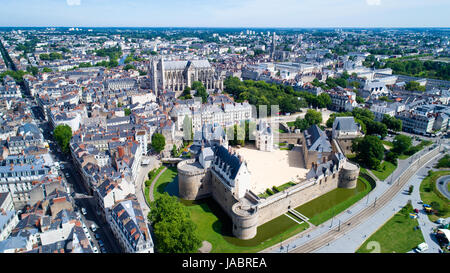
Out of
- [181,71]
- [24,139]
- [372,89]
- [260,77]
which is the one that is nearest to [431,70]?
[372,89]

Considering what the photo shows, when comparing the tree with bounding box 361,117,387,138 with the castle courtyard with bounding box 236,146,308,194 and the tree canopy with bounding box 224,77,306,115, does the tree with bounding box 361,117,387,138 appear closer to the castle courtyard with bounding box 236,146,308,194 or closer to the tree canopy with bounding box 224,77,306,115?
the castle courtyard with bounding box 236,146,308,194

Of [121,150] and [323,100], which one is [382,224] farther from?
[323,100]

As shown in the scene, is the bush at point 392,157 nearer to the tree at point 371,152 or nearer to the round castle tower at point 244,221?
the tree at point 371,152

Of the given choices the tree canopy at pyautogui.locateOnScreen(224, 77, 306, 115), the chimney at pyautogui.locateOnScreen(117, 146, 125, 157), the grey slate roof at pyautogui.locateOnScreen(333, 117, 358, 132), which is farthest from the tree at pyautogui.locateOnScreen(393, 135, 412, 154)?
the chimney at pyautogui.locateOnScreen(117, 146, 125, 157)

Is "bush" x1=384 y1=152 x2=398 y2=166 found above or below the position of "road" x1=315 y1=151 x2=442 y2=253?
above

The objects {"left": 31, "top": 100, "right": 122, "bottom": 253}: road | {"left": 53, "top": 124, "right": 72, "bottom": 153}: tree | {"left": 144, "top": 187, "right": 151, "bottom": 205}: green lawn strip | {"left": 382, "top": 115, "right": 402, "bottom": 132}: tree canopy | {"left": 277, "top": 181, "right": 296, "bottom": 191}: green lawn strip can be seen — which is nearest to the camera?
{"left": 31, "top": 100, "right": 122, "bottom": 253}: road
